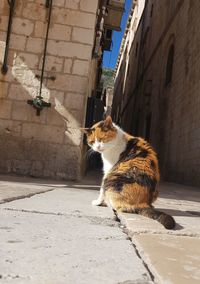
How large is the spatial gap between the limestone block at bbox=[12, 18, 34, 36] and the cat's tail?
532 cm

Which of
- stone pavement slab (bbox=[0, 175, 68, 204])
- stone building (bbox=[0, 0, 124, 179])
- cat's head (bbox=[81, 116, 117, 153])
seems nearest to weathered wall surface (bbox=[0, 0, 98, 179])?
stone building (bbox=[0, 0, 124, 179])

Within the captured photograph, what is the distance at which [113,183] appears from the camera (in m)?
3.16

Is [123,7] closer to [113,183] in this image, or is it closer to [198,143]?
[198,143]

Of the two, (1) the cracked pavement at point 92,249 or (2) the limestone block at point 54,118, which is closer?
(1) the cracked pavement at point 92,249

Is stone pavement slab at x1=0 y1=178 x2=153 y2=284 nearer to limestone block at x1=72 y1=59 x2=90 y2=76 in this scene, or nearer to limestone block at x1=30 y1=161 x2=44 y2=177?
limestone block at x1=30 y1=161 x2=44 y2=177

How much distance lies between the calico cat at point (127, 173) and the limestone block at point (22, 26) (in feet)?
13.6

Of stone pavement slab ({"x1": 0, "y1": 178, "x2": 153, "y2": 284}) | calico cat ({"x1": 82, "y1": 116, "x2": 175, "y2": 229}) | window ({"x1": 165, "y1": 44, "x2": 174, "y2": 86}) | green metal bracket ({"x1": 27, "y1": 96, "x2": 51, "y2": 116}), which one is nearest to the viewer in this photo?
stone pavement slab ({"x1": 0, "y1": 178, "x2": 153, "y2": 284})

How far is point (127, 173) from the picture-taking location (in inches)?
126

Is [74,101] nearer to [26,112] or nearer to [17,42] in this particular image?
[26,112]

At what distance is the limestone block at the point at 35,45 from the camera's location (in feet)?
24.4

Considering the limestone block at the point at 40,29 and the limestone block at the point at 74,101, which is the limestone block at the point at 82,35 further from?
the limestone block at the point at 74,101

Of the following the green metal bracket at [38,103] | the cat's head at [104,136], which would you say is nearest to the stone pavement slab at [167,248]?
the cat's head at [104,136]

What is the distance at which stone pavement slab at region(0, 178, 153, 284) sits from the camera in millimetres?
1353

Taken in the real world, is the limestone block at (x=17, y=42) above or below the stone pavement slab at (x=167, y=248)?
above
